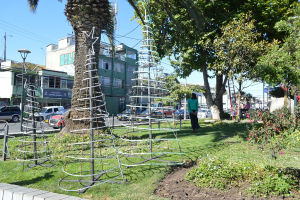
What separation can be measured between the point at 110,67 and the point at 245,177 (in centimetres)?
4097

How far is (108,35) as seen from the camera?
11.2m

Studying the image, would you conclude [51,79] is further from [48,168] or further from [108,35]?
[48,168]

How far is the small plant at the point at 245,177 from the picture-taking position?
327 centimetres

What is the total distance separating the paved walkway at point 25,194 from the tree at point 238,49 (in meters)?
11.6

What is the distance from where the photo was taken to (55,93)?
36.8 meters

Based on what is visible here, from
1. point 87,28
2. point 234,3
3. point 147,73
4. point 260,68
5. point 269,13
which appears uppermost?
point 234,3

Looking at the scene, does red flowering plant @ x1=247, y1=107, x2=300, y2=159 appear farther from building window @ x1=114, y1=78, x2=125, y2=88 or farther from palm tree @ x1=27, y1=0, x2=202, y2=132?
building window @ x1=114, y1=78, x2=125, y2=88

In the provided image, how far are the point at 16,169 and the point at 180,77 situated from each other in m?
12.4

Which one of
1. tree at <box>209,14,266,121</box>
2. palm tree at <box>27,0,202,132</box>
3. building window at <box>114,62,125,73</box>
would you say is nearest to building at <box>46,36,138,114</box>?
building window at <box>114,62,125,73</box>

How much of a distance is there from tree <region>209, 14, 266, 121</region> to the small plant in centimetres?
953

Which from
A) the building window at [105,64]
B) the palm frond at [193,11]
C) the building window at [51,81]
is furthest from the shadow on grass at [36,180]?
the building window at [105,64]

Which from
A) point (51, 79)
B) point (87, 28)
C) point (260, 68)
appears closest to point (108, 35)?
point (87, 28)

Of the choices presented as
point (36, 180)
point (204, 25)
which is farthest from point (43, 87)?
point (36, 180)

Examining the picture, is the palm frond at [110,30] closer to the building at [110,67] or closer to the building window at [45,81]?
the building window at [45,81]
